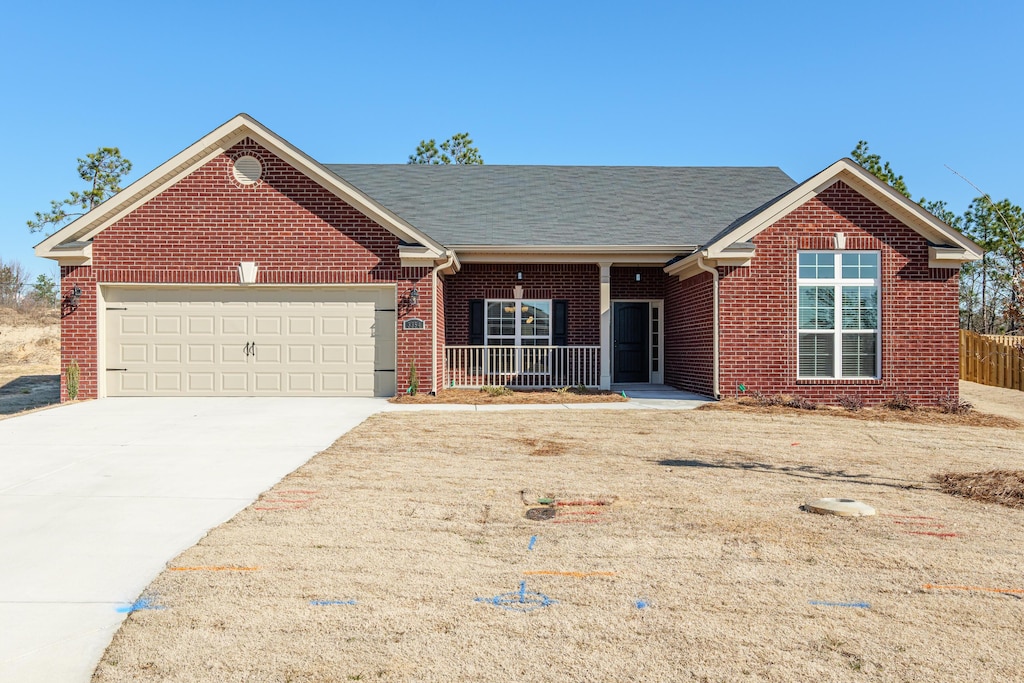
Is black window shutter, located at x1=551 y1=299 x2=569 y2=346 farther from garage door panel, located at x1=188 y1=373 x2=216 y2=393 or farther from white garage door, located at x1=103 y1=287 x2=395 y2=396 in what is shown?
garage door panel, located at x1=188 y1=373 x2=216 y2=393

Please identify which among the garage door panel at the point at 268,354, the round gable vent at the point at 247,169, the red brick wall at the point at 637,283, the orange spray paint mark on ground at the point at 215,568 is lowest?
the orange spray paint mark on ground at the point at 215,568

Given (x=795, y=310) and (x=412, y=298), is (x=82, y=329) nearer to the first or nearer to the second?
(x=412, y=298)

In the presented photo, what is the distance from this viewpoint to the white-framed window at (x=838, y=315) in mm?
14109

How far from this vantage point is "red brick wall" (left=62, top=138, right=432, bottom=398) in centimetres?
1394

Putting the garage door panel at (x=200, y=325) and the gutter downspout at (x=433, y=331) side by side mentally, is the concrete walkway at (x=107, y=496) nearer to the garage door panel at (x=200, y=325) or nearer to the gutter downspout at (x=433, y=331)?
the gutter downspout at (x=433, y=331)

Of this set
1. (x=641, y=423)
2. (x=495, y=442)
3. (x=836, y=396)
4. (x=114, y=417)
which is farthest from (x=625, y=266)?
(x=114, y=417)

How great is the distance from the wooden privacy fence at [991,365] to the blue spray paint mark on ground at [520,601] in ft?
65.1

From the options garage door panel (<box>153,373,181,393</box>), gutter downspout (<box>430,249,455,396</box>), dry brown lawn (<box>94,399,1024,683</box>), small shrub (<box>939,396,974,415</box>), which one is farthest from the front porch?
dry brown lawn (<box>94,399,1024,683</box>)

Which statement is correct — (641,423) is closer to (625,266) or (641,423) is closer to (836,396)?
(836,396)

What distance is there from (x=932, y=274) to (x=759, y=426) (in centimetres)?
621

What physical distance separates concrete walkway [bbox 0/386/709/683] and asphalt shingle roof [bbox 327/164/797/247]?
5.75 metres

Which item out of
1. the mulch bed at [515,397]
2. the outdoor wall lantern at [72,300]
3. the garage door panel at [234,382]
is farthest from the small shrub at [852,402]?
the outdoor wall lantern at [72,300]

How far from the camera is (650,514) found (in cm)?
557

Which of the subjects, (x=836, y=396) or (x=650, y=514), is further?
(x=836, y=396)
